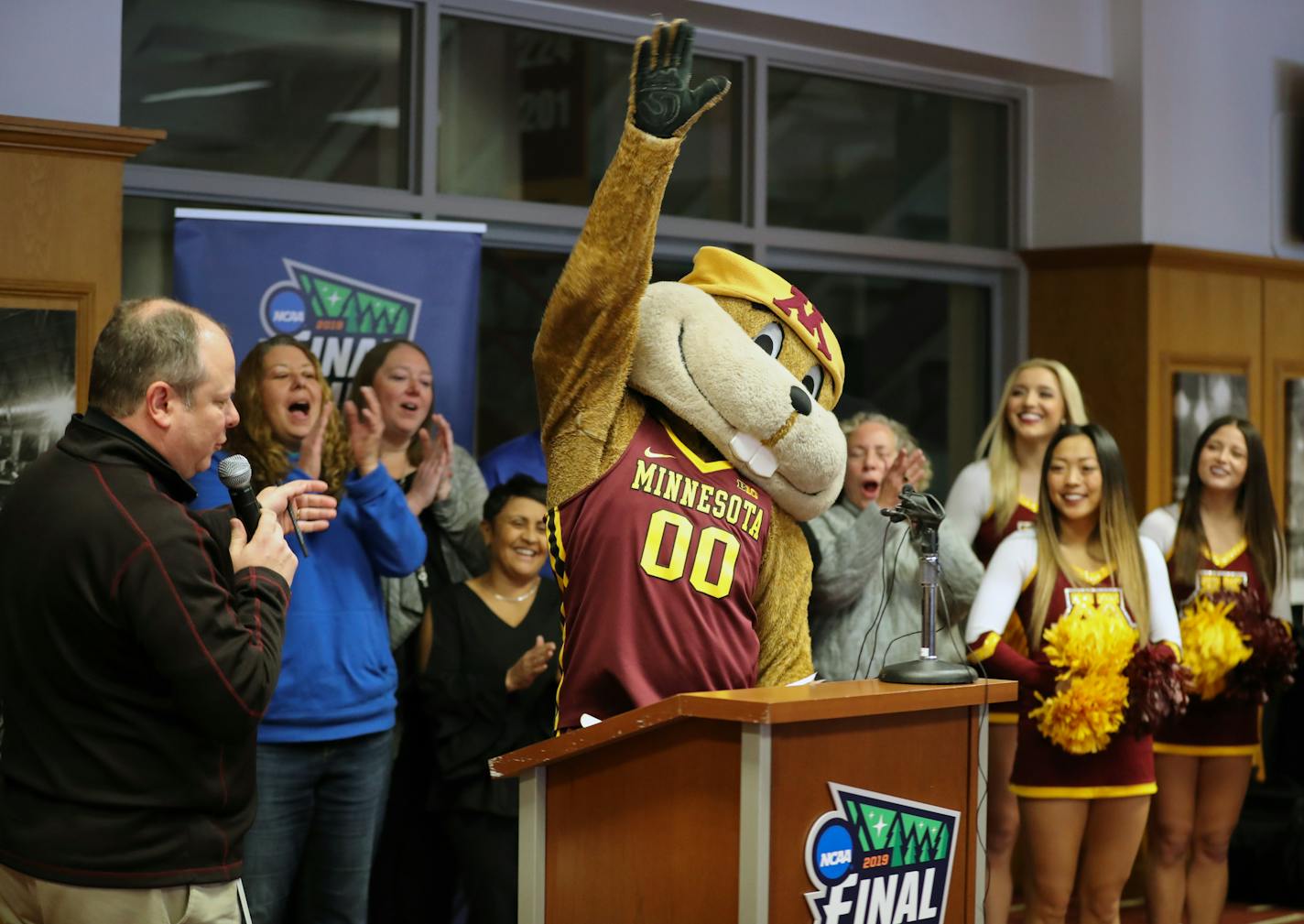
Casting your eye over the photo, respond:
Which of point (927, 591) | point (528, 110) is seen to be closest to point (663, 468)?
point (927, 591)

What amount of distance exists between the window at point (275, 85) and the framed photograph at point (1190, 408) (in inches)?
131

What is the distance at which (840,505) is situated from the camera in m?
4.88

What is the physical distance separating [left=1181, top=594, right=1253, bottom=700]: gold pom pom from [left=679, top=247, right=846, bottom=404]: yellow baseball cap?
204cm

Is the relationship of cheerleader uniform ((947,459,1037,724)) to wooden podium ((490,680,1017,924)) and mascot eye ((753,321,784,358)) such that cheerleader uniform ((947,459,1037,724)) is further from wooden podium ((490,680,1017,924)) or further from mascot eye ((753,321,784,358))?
wooden podium ((490,680,1017,924))

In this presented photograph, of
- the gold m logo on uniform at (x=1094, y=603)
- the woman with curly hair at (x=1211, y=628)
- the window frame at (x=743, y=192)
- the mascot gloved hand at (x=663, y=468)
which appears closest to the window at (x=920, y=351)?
the window frame at (x=743, y=192)

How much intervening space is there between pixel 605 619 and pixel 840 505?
→ 1.85 m

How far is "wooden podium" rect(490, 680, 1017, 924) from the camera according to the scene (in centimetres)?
249

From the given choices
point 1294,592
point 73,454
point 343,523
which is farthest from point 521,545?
point 1294,592

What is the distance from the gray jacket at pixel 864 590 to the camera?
464cm

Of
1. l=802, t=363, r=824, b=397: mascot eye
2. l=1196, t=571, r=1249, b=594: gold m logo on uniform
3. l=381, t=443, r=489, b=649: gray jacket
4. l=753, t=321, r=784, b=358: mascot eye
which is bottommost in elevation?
l=1196, t=571, r=1249, b=594: gold m logo on uniform

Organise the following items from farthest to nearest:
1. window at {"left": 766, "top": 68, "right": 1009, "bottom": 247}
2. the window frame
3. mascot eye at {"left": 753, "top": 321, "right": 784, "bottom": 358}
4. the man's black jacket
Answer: window at {"left": 766, "top": 68, "right": 1009, "bottom": 247}, the window frame, mascot eye at {"left": 753, "top": 321, "right": 784, "bottom": 358}, the man's black jacket

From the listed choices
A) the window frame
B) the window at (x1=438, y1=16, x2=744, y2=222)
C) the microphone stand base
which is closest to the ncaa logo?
the microphone stand base

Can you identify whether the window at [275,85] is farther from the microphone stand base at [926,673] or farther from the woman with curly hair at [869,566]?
the microphone stand base at [926,673]

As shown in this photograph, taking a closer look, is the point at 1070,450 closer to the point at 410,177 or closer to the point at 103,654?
the point at 410,177
